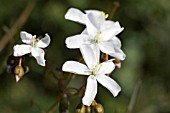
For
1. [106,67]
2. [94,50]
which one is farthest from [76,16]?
[106,67]

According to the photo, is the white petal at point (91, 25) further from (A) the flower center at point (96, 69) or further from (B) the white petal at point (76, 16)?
(A) the flower center at point (96, 69)

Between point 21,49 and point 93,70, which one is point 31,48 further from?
point 93,70

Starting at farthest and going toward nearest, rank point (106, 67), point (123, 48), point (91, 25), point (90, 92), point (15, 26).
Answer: point (123, 48) < point (15, 26) < point (91, 25) < point (106, 67) < point (90, 92)

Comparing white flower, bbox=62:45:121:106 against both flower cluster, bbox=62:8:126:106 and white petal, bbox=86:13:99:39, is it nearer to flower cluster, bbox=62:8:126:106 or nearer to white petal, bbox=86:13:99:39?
flower cluster, bbox=62:8:126:106

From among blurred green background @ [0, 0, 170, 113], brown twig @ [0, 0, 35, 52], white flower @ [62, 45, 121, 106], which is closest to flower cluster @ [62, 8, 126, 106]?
white flower @ [62, 45, 121, 106]

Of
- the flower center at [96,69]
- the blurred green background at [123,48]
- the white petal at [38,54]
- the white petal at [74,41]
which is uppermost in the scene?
the white petal at [74,41]

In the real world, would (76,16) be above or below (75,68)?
above

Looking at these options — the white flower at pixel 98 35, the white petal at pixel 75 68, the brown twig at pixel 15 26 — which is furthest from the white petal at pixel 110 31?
the brown twig at pixel 15 26
